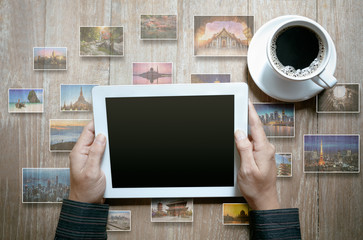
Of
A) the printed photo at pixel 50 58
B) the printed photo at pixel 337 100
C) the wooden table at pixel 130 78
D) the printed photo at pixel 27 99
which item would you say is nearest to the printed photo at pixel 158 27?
the wooden table at pixel 130 78

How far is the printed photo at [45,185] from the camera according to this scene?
0.69 meters

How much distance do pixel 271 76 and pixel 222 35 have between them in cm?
17

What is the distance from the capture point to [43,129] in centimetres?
Result: 69

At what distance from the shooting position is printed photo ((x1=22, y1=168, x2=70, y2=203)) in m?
0.69

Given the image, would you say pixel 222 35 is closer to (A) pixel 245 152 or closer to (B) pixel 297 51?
(B) pixel 297 51

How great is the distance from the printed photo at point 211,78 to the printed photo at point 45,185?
42 cm

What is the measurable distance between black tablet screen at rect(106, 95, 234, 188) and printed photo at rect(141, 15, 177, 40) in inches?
6.9

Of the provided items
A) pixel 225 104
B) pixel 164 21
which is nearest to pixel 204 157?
pixel 225 104

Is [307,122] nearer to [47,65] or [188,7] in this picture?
[188,7]

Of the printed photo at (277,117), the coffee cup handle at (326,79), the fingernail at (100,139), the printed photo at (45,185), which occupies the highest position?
the coffee cup handle at (326,79)

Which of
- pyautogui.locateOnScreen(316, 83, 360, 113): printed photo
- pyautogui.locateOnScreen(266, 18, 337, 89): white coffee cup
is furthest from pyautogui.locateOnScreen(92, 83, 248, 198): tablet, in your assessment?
pyautogui.locateOnScreen(316, 83, 360, 113): printed photo

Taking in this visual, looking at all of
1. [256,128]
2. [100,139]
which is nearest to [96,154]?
[100,139]

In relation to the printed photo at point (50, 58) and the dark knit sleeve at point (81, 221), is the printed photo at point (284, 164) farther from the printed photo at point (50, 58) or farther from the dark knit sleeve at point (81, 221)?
the printed photo at point (50, 58)

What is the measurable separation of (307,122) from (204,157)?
0.96 feet
